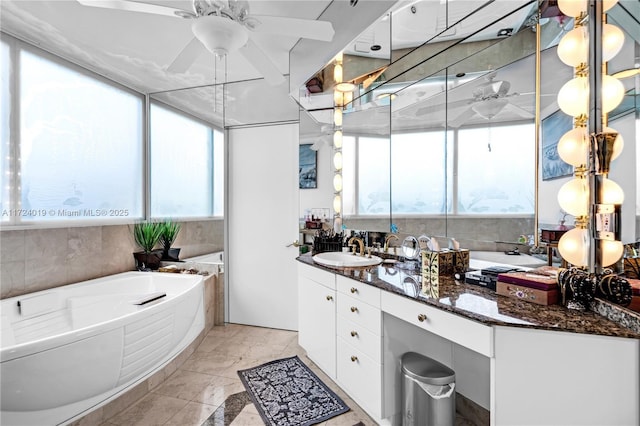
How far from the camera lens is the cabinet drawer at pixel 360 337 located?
5.60 ft

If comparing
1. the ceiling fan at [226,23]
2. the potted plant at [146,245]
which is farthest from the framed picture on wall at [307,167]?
the potted plant at [146,245]

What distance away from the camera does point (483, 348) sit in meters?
1.16

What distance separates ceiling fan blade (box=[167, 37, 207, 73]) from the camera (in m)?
1.69

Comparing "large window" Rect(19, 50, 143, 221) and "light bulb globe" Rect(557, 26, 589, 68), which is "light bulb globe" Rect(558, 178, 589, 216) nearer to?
"light bulb globe" Rect(557, 26, 589, 68)

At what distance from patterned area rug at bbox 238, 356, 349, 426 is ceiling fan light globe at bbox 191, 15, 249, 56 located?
7.08 ft

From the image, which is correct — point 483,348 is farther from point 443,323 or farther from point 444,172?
point 444,172

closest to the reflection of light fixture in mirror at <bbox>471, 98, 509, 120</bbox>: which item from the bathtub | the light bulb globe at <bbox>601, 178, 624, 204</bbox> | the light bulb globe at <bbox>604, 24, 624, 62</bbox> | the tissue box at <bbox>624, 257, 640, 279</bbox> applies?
the light bulb globe at <bbox>604, 24, 624, 62</bbox>

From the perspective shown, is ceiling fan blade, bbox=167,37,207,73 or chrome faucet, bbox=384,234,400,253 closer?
ceiling fan blade, bbox=167,37,207,73

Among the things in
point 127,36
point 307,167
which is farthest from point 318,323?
point 127,36

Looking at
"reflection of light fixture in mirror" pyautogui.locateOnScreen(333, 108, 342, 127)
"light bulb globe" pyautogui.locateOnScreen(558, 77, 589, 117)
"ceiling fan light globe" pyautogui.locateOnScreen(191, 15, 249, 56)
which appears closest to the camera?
"light bulb globe" pyautogui.locateOnScreen(558, 77, 589, 117)

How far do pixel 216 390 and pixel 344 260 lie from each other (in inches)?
52.3

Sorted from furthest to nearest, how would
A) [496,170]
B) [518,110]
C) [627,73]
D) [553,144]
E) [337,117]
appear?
[337,117] < [496,170] < [518,110] < [553,144] < [627,73]

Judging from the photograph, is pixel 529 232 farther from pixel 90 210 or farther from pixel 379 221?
pixel 90 210

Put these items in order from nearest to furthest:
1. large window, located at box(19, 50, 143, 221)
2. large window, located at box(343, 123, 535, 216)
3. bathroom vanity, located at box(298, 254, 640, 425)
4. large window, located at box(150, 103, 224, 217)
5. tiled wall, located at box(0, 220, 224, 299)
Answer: bathroom vanity, located at box(298, 254, 640, 425) < large window, located at box(343, 123, 535, 216) < tiled wall, located at box(0, 220, 224, 299) < large window, located at box(19, 50, 143, 221) < large window, located at box(150, 103, 224, 217)
